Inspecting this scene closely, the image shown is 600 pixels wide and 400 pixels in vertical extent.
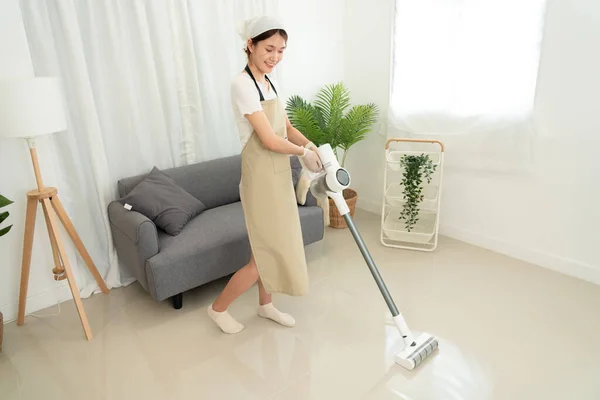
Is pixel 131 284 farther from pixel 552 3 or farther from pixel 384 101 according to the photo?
pixel 552 3

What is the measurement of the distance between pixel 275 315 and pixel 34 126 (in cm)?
148

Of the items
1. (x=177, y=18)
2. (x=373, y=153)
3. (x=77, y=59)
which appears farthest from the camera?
(x=373, y=153)

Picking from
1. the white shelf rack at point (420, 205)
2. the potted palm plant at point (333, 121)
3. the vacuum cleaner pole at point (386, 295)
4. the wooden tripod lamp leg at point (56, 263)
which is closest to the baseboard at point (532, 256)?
the white shelf rack at point (420, 205)

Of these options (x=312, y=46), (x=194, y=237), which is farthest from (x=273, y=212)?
(x=312, y=46)

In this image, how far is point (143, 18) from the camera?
8.48ft

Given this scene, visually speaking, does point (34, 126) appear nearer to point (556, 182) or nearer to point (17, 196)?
point (17, 196)

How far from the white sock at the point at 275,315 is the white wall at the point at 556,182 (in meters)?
1.60

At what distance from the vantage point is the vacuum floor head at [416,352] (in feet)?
6.25

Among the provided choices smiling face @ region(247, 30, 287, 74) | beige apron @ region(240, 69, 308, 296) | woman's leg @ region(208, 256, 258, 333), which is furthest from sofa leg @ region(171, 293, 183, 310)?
smiling face @ region(247, 30, 287, 74)

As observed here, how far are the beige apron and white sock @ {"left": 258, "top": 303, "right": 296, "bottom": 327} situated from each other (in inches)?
11.9

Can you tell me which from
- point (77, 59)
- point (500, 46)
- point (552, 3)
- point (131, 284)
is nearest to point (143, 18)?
point (77, 59)

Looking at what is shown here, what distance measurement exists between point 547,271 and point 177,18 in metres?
2.85

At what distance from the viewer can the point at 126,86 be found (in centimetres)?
262

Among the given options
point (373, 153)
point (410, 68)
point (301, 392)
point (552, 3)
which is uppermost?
point (552, 3)
